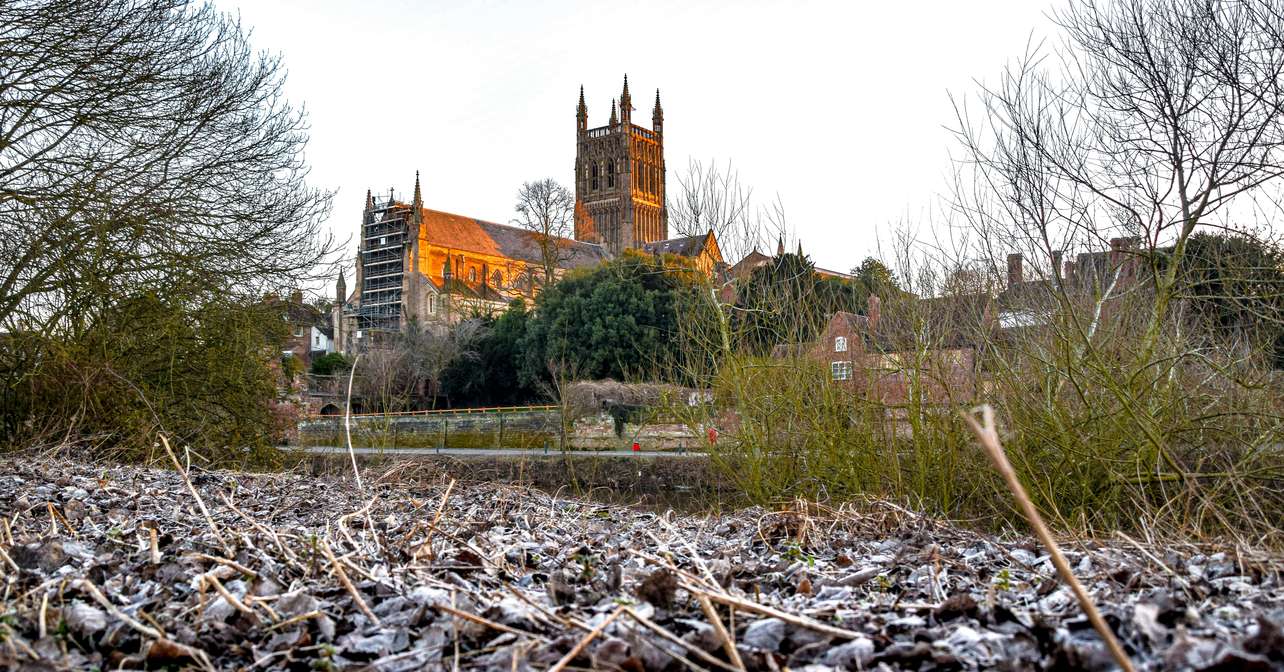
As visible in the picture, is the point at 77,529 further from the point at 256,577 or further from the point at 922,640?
the point at 922,640

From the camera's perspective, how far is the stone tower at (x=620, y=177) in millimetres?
94438

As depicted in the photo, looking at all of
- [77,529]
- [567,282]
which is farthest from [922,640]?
[567,282]

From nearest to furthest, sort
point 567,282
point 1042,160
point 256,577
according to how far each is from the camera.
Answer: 1. point 256,577
2. point 1042,160
3. point 567,282

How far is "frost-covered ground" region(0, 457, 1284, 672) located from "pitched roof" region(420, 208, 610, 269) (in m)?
72.3

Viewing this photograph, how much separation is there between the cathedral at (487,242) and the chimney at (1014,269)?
143ft

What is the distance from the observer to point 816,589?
353 centimetres

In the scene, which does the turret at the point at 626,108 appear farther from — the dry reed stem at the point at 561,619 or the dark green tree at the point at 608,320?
the dry reed stem at the point at 561,619

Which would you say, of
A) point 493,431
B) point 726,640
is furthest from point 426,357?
point 726,640

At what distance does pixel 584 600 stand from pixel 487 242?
3292 inches

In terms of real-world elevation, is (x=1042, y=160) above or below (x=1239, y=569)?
above

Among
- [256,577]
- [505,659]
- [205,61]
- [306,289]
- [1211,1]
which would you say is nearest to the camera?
[505,659]

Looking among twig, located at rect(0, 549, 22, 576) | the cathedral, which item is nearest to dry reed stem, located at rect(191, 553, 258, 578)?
twig, located at rect(0, 549, 22, 576)

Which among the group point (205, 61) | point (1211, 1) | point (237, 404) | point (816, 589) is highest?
Result: point (205, 61)

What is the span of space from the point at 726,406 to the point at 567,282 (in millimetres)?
28679
